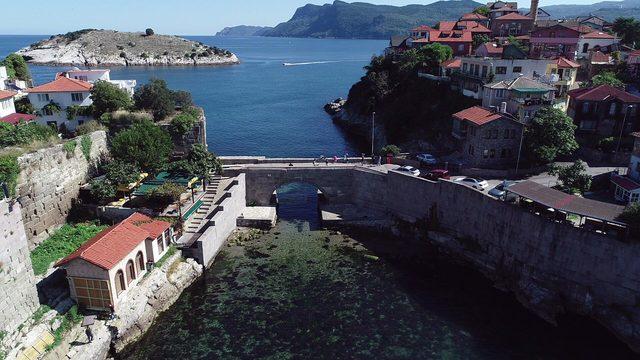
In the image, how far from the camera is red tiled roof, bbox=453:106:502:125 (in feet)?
144

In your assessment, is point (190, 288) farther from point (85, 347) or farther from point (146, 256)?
point (85, 347)

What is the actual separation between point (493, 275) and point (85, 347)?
97.3 ft

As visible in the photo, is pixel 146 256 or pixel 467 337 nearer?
pixel 467 337

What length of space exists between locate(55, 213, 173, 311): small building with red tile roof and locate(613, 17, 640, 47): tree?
90596mm

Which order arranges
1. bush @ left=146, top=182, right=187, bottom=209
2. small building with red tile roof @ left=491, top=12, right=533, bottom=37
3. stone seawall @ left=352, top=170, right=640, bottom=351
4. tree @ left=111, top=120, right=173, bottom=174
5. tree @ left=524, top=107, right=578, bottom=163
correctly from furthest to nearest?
1. small building with red tile roof @ left=491, top=12, right=533, bottom=37
2. tree @ left=524, top=107, right=578, bottom=163
3. tree @ left=111, top=120, right=173, bottom=174
4. bush @ left=146, top=182, right=187, bottom=209
5. stone seawall @ left=352, top=170, right=640, bottom=351

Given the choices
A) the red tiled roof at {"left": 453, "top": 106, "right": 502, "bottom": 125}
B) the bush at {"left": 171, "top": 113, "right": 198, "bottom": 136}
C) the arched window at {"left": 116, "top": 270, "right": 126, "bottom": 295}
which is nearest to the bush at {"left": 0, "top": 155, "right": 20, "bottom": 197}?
the arched window at {"left": 116, "top": 270, "right": 126, "bottom": 295}

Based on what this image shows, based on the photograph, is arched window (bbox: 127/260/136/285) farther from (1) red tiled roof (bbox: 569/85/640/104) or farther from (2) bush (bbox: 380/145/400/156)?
(1) red tiled roof (bbox: 569/85/640/104)

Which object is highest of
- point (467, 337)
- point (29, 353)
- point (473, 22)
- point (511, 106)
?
point (473, 22)

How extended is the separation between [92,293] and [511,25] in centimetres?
9368

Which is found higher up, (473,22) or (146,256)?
(473,22)

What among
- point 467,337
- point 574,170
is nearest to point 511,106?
point 574,170

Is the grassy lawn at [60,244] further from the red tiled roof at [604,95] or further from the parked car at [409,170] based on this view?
the red tiled roof at [604,95]

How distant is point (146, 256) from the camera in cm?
3212

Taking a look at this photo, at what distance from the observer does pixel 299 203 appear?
49.9 m
